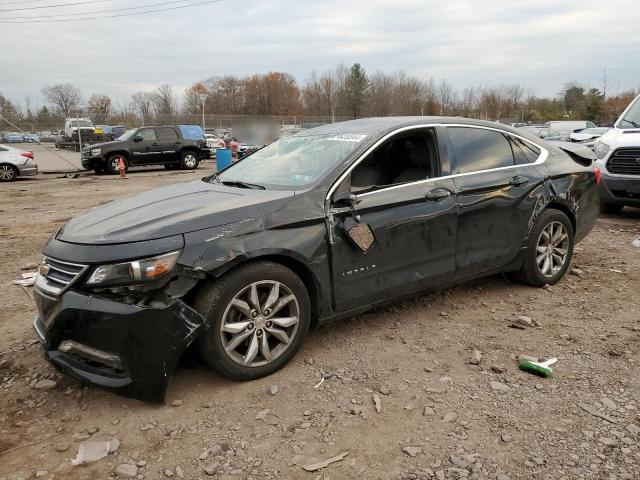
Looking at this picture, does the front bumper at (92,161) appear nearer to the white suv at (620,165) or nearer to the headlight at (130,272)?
the white suv at (620,165)

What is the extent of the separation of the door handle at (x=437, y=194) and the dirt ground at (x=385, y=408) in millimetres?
1007

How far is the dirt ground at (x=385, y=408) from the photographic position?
8.00ft

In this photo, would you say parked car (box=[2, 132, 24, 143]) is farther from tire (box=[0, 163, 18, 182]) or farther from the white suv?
the white suv

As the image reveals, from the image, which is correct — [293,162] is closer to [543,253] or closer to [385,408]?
[385,408]

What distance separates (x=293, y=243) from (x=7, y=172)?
1651cm

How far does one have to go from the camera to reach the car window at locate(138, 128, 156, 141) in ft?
62.5

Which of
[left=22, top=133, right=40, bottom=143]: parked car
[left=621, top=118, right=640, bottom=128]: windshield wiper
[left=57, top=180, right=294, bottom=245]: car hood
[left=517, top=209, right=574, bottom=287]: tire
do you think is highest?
[left=22, top=133, right=40, bottom=143]: parked car

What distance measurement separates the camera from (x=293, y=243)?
316 cm

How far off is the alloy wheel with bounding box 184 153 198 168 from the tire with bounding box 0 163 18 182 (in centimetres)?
588

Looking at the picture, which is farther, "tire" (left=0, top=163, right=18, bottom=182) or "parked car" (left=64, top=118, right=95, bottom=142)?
"parked car" (left=64, top=118, right=95, bottom=142)

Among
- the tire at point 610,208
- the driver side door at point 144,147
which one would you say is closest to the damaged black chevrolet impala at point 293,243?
the tire at point 610,208

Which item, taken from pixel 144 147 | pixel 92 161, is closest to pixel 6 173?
pixel 92 161

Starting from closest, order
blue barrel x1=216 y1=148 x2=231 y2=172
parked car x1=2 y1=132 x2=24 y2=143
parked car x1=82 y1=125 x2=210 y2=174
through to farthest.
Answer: blue barrel x1=216 y1=148 x2=231 y2=172 → parked car x1=82 y1=125 x2=210 y2=174 → parked car x1=2 y1=132 x2=24 y2=143

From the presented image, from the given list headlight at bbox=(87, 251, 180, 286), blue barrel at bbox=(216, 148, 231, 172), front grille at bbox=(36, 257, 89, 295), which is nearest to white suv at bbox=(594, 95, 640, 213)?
headlight at bbox=(87, 251, 180, 286)
